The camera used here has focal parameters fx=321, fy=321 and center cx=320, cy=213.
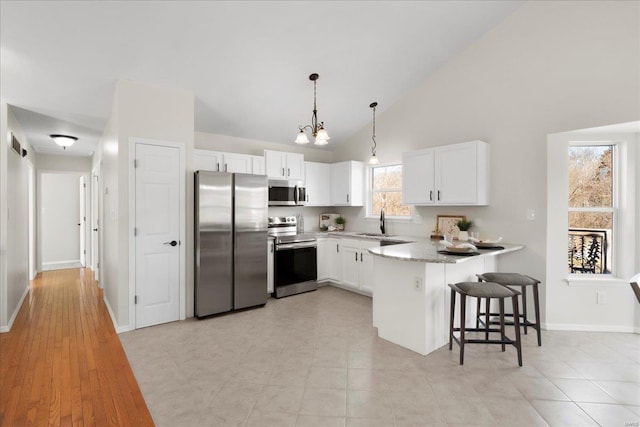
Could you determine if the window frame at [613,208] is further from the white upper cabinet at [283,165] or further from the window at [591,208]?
the white upper cabinet at [283,165]

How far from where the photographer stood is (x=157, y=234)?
147 inches

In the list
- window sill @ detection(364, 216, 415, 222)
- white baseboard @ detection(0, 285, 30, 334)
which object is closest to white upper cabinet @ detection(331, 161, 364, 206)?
window sill @ detection(364, 216, 415, 222)

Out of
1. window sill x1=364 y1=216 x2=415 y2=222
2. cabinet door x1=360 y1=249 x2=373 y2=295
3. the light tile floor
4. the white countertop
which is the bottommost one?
the light tile floor

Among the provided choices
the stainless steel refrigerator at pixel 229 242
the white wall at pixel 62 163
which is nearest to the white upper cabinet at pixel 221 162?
the stainless steel refrigerator at pixel 229 242

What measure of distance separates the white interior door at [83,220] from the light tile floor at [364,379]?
519cm

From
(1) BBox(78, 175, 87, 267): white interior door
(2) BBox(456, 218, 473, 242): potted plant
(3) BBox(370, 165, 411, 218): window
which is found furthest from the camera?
(1) BBox(78, 175, 87, 267): white interior door

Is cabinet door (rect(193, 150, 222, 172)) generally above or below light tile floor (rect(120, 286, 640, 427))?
above

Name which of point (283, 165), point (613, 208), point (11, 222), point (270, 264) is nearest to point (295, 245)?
point (270, 264)

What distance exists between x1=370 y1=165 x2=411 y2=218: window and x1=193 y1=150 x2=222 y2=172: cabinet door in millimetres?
2685

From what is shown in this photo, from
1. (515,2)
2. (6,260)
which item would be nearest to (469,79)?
(515,2)

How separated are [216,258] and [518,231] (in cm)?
367

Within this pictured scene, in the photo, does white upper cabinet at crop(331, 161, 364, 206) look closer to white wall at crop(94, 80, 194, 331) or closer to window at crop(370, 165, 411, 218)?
window at crop(370, 165, 411, 218)

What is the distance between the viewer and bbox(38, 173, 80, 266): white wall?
738cm

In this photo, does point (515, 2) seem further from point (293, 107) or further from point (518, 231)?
point (293, 107)
